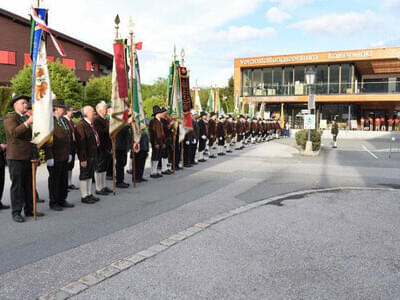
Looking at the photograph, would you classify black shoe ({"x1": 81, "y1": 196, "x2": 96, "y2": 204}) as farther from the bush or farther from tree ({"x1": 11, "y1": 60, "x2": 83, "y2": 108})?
tree ({"x1": 11, "y1": 60, "x2": 83, "y2": 108})

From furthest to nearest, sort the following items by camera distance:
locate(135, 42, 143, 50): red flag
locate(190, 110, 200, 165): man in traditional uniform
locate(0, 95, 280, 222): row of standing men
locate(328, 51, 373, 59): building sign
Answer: locate(328, 51, 373, 59): building sign < locate(190, 110, 200, 165): man in traditional uniform < locate(135, 42, 143, 50): red flag < locate(0, 95, 280, 222): row of standing men

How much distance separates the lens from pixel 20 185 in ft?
19.9

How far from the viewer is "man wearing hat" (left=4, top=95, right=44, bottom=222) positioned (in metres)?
6.02

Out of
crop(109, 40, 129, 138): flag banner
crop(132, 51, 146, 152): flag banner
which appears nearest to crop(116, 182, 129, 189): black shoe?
crop(132, 51, 146, 152): flag banner

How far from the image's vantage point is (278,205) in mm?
7344

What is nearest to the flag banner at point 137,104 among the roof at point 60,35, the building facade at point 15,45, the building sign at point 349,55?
the roof at point 60,35

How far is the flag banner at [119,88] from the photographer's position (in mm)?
8719

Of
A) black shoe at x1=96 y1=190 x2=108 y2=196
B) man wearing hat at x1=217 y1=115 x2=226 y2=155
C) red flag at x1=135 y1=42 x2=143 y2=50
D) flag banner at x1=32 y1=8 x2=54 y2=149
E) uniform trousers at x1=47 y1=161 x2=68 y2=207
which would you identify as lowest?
black shoe at x1=96 y1=190 x2=108 y2=196

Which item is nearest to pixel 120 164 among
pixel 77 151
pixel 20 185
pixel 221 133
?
pixel 77 151

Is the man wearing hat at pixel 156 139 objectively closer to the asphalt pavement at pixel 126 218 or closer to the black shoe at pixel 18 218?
the asphalt pavement at pixel 126 218

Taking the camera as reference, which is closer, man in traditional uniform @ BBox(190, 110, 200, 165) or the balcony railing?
man in traditional uniform @ BBox(190, 110, 200, 165)

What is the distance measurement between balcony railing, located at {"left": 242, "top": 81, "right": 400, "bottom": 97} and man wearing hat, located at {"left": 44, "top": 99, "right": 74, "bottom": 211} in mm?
39263

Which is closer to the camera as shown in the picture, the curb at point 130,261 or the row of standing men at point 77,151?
the curb at point 130,261

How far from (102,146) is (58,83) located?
18.3m
